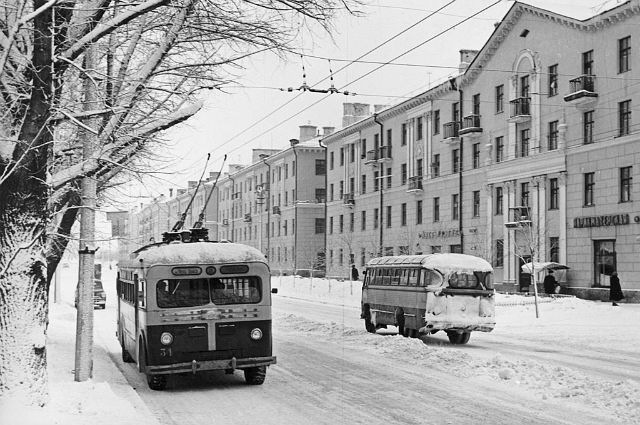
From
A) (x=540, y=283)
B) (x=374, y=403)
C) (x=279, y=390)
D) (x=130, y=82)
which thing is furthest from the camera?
(x=540, y=283)

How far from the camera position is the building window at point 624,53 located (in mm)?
36000

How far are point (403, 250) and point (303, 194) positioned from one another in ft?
88.0

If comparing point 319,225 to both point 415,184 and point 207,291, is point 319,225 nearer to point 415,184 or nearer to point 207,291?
point 415,184

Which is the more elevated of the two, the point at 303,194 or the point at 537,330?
the point at 303,194

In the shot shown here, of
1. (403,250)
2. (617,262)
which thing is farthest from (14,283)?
(403,250)

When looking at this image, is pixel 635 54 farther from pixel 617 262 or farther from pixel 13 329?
pixel 13 329

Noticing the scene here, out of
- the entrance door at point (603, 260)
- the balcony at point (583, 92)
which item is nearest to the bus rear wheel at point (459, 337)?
the entrance door at point (603, 260)

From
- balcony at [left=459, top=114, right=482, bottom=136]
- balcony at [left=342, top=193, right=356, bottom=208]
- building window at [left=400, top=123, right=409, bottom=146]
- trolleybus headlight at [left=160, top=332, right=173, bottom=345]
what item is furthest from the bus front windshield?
balcony at [left=342, top=193, right=356, bottom=208]

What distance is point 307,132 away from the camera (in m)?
86.6

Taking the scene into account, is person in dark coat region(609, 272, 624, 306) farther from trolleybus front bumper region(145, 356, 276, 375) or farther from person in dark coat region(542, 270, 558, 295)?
trolleybus front bumper region(145, 356, 276, 375)

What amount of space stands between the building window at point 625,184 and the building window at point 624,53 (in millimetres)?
4530

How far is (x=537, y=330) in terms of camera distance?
1073 inches

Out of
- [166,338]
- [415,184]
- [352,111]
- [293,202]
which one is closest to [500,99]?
[415,184]

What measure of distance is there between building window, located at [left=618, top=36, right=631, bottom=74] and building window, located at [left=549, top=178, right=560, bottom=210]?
6.89 metres
